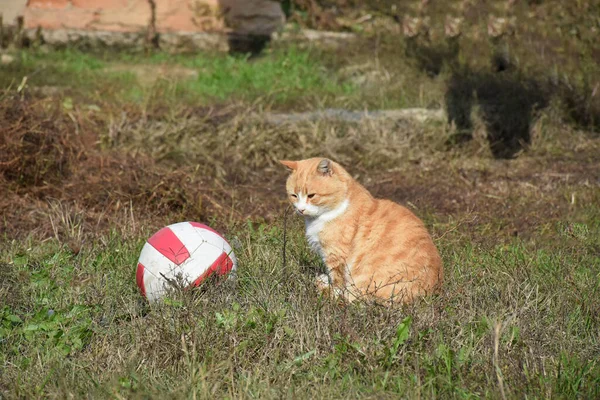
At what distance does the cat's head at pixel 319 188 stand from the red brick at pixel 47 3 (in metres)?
6.37

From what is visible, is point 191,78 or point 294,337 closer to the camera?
point 294,337

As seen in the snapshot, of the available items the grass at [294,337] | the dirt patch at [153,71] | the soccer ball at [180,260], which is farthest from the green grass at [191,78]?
the grass at [294,337]

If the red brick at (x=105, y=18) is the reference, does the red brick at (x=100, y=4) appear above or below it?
above

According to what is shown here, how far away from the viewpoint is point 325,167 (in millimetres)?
4457

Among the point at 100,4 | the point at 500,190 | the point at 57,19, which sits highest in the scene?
the point at 100,4

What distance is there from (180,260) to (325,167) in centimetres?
93

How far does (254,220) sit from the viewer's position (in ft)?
19.1

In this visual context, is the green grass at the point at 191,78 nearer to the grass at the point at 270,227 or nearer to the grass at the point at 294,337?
the grass at the point at 270,227

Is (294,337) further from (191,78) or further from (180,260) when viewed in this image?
(191,78)

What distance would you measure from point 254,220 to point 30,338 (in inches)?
91.2

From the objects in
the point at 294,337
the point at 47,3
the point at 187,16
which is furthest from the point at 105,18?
the point at 294,337

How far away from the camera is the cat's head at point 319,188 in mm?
4477

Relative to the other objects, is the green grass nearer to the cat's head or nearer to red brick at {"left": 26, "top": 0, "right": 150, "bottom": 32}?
red brick at {"left": 26, "top": 0, "right": 150, "bottom": 32}

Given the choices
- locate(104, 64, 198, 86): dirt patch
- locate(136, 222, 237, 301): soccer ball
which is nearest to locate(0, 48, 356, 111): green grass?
locate(104, 64, 198, 86): dirt patch
